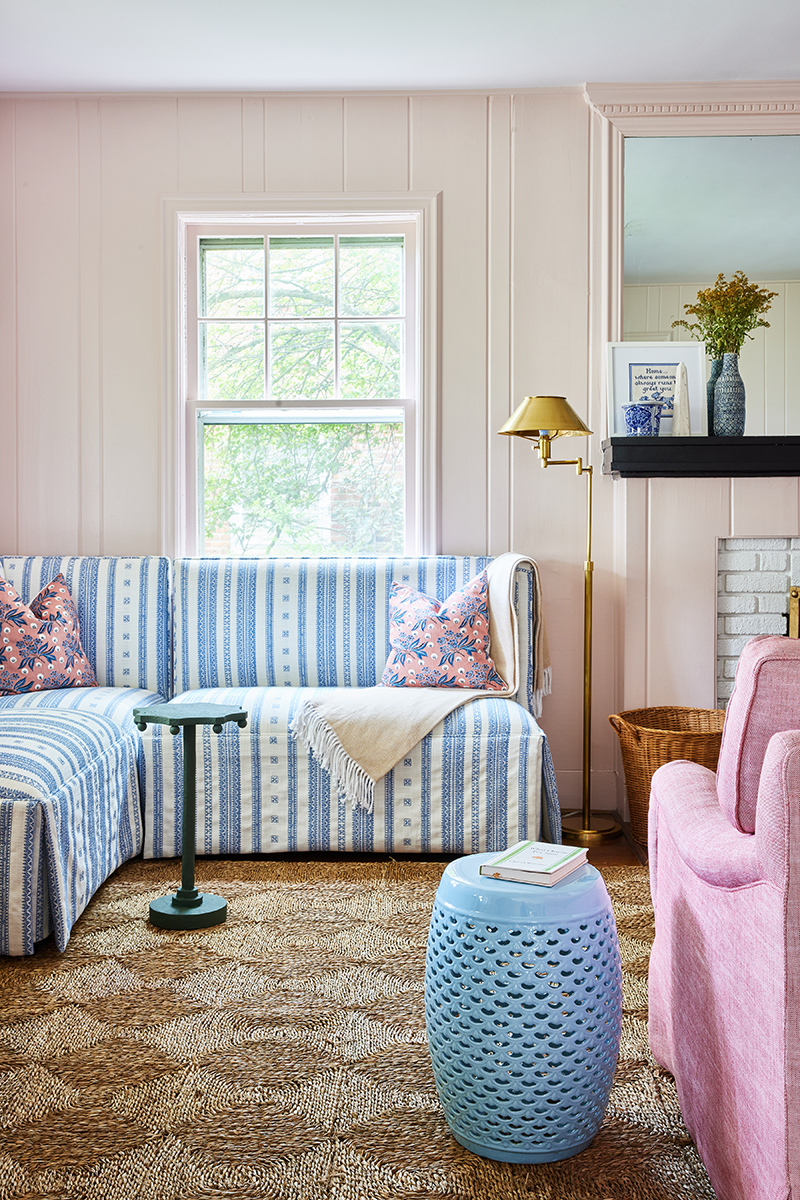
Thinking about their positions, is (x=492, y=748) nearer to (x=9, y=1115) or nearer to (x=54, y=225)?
(x=9, y=1115)

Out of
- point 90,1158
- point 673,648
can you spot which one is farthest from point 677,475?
point 90,1158

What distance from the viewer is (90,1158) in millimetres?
1523

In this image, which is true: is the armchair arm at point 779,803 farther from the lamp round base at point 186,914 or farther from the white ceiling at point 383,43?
the white ceiling at point 383,43

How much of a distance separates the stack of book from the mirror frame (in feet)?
7.93

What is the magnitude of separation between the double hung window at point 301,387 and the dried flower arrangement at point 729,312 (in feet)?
3.77

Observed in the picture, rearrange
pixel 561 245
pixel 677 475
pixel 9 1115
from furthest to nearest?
pixel 561 245
pixel 677 475
pixel 9 1115

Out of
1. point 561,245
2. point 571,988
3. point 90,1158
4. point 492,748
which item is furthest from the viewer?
point 561,245

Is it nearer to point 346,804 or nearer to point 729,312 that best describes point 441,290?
point 729,312

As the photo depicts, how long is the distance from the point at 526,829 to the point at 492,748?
281mm

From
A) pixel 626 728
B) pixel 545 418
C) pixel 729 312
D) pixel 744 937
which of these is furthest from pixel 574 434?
pixel 744 937

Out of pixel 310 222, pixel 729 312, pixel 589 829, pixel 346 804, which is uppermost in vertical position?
pixel 310 222

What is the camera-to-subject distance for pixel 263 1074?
1.77 m

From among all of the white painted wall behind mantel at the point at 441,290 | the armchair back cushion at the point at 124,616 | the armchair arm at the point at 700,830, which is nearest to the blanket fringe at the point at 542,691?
the white painted wall behind mantel at the point at 441,290

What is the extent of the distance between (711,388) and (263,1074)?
9.43 feet
